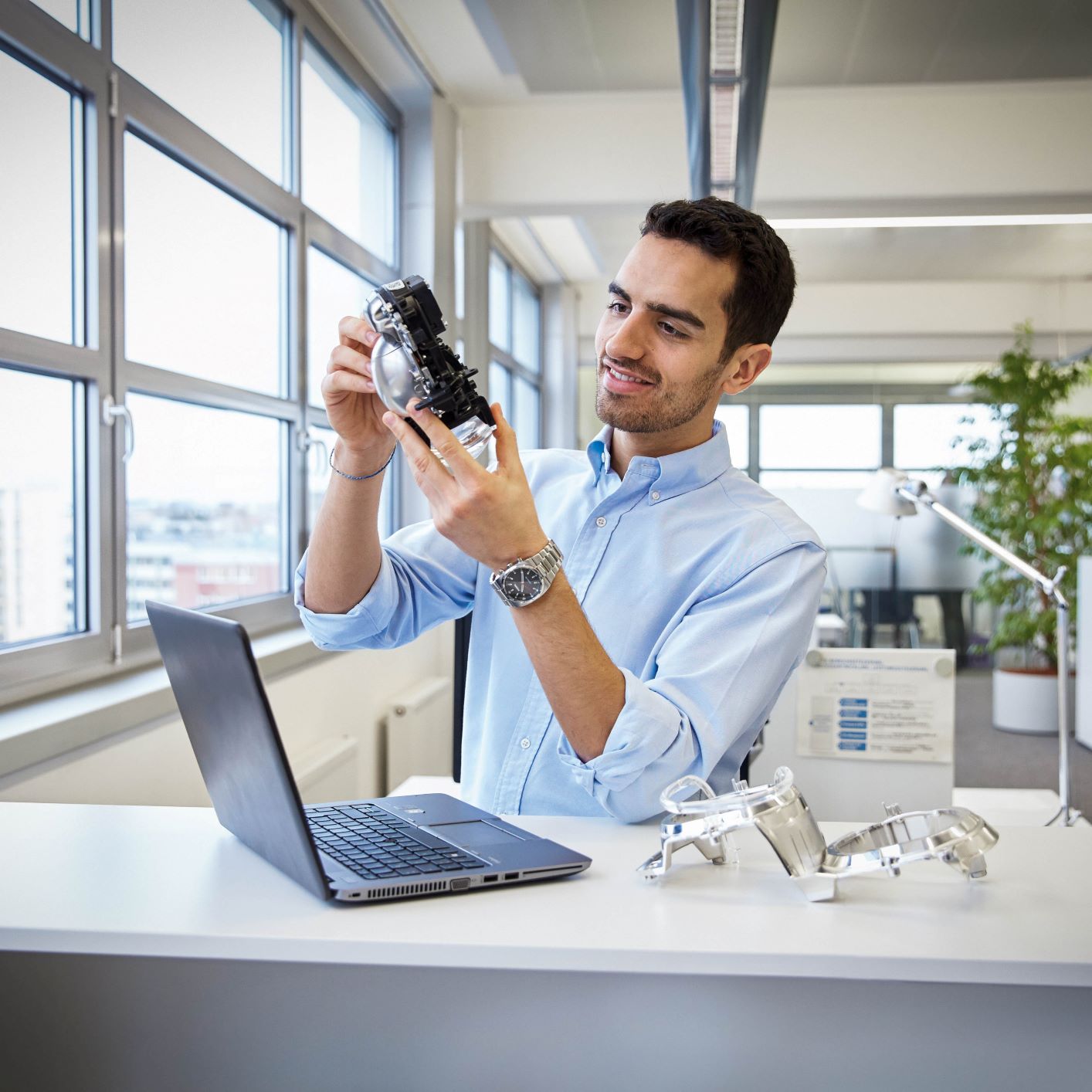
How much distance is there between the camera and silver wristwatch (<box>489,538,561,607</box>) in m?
1.12

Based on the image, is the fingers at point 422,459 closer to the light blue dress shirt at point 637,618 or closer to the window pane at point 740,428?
the light blue dress shirt at point 637,618

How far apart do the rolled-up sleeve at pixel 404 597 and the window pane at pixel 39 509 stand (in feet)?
3.30

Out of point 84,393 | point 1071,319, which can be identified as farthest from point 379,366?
point 1071,319

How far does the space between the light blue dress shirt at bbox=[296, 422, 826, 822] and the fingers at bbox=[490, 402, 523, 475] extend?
250mm

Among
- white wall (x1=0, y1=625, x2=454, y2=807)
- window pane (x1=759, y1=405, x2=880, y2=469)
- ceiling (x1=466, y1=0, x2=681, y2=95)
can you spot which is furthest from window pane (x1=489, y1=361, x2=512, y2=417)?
ceiling (x1=466, y1=0, x2=681, y2=95)

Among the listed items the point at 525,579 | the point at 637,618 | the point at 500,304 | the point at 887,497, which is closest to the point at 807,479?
the point at 500,304

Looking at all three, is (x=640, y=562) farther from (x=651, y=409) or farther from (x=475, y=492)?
(x=475, y=492)

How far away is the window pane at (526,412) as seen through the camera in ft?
24.9

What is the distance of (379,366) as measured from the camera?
3.66 ft

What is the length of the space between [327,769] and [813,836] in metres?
2.59

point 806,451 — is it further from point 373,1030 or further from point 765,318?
point 373,1030

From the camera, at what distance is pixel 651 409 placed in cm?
146

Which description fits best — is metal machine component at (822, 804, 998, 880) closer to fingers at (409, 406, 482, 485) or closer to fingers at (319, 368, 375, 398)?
fingers at (409, 406, 482, 485)

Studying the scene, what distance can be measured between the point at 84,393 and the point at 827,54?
11.4 feet
